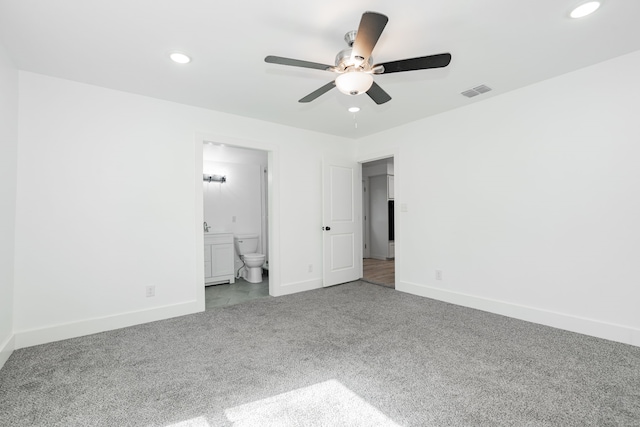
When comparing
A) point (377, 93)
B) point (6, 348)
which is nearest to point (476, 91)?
point (377, 93)

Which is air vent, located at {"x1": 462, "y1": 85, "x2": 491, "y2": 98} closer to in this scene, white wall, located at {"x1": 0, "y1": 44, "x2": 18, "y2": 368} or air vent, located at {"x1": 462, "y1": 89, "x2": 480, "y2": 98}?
air vent, located at {"x1": 462, "y1": 89, "x2": 480, "y2": 98}

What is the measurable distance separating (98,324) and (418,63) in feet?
11.9

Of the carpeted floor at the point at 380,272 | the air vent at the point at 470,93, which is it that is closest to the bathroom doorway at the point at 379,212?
the carpeted floor at the point at 380,272

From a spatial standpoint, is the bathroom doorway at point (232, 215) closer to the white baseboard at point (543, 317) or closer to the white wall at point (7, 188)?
the white wall at point (7, 188)

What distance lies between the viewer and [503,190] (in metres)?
3.28

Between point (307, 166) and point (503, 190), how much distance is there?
2589mm

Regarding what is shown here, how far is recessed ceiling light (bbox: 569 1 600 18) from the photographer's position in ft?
6.07

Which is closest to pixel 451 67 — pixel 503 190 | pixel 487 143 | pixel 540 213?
pixel 487 143

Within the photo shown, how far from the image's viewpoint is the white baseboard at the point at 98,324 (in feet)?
8.52

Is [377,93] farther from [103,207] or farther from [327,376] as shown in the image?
[103,207]

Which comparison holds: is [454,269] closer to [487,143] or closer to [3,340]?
[487,143]

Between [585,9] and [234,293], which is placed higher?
[585,9]

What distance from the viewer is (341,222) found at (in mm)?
4742

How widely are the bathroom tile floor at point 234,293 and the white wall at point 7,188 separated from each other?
1.72m
